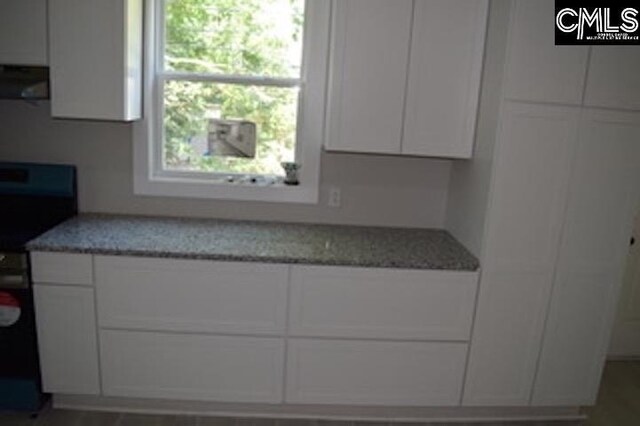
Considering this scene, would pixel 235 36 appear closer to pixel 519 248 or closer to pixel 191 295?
pixel 191 295

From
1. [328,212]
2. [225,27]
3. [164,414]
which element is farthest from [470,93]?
[164,414]

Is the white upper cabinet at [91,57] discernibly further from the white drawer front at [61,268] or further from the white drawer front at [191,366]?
the white drawer front at [191,366]

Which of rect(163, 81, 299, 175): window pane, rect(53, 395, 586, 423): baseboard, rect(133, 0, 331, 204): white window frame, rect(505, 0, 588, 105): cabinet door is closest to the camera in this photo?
rect(505, 0, 588, 105): cabinet door

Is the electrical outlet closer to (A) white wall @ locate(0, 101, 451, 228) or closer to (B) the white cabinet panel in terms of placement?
(A) white wall @ locate(0, 101, 451, 228)

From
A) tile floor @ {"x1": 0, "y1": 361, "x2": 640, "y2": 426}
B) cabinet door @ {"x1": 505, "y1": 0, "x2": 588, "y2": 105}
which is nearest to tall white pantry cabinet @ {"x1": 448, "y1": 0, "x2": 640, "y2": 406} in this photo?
cabinet door @ {"x1": 505, "y1": 0, "x2": 588, "y2": 105}

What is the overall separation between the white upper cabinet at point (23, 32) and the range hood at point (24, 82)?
0.03 meters

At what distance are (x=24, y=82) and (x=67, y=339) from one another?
4.01 feet

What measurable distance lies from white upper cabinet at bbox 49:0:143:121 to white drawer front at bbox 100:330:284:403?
42.3 inches

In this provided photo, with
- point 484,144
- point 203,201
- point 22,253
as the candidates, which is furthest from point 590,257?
point 22,253

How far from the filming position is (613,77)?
2.08 metres

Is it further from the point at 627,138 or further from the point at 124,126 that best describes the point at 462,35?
the point at 124,126

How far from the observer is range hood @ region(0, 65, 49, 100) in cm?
218

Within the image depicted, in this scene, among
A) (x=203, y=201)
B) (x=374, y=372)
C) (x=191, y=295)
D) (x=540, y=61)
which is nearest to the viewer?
(x=540, y=61)

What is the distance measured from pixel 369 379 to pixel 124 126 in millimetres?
1857
